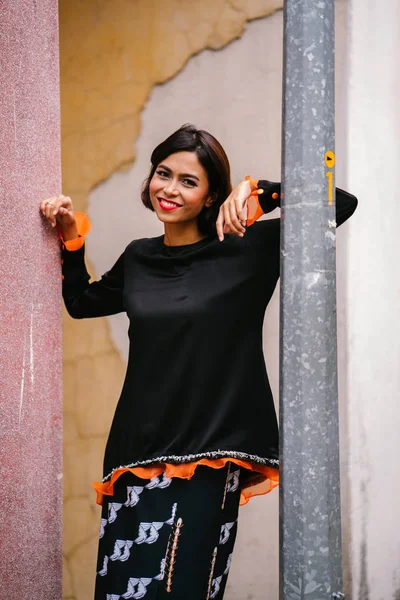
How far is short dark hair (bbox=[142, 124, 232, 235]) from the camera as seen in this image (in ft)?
9.53

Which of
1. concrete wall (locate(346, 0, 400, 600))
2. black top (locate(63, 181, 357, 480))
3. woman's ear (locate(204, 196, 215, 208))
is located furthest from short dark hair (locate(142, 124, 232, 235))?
concrete wall (locate(346, 0, 400, 600))

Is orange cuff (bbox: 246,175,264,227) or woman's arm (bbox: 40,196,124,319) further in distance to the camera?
woman's arm (bbox: 40,196,124,319)

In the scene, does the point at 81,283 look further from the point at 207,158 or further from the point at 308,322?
the point at 308,322

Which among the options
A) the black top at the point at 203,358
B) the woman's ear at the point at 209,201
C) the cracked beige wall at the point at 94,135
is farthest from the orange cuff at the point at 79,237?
the cracked beige wall at the point at 94,135

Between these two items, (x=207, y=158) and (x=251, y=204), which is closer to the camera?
(x=251, y=204)

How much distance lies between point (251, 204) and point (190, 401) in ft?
2.24

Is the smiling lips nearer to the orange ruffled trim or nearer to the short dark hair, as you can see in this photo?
the short dark hair

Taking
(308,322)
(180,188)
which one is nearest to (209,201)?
(180,188)

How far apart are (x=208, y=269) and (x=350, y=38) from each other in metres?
1.93

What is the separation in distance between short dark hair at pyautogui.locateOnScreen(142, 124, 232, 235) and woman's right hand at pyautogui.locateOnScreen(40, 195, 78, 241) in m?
0.37

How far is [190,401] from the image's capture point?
2.72 meters

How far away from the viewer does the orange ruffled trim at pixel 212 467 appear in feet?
8.83

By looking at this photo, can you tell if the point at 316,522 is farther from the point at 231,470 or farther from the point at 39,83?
the point at 39,83

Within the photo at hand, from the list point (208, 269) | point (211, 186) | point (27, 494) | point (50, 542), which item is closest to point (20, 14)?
point (211, 186)
